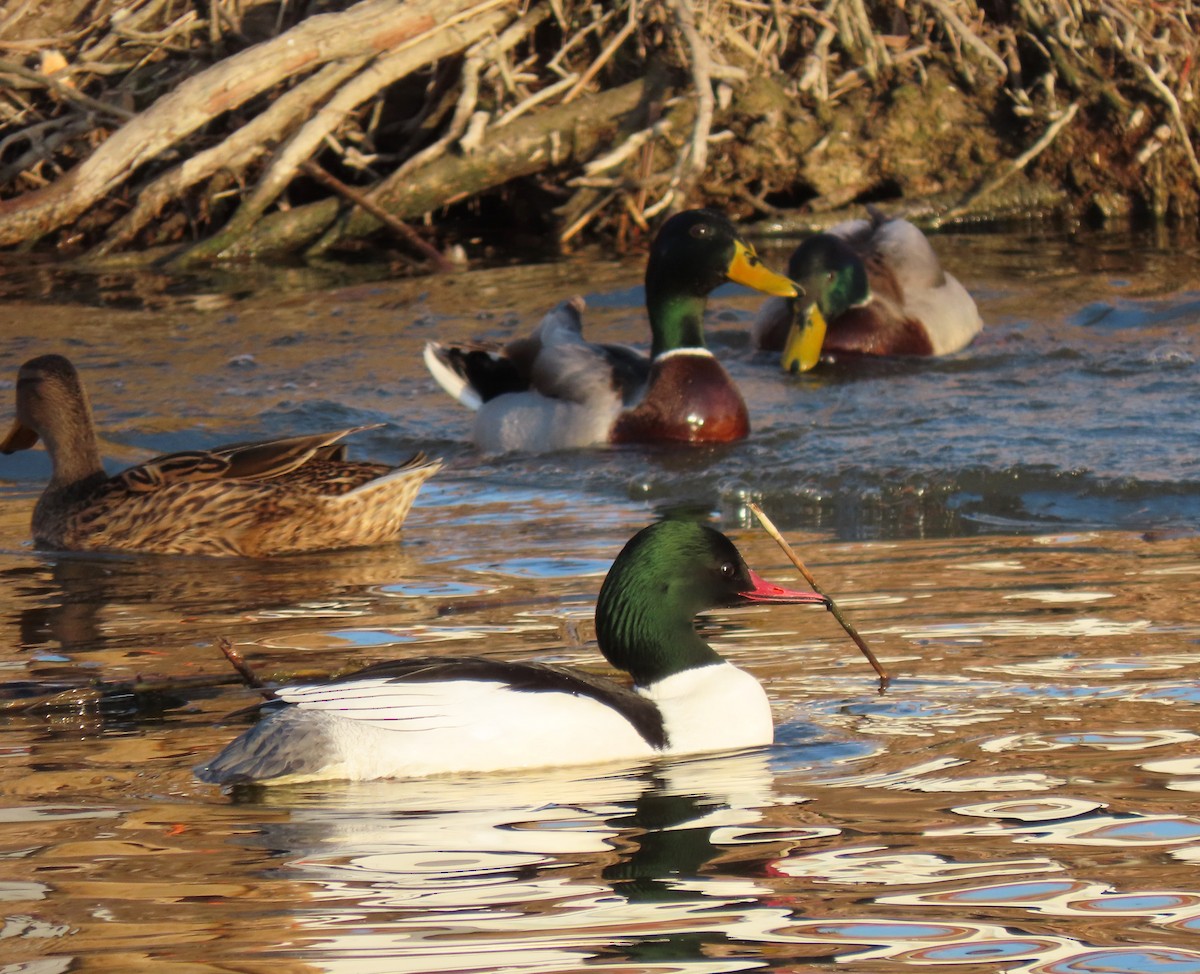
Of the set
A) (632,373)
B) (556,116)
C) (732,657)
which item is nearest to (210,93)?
(556,116)

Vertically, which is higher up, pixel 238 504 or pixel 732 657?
pixel 238 504

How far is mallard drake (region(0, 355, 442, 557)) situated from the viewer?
7.94 m

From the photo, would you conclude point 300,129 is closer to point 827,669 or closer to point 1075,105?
→ point 1075,105

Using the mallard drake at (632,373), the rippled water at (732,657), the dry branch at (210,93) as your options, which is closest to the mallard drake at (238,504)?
the rippled water at (732,657)

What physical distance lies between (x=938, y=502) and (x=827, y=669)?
266cm

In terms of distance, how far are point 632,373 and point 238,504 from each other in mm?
2539

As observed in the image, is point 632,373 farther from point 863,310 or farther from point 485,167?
point 485,167

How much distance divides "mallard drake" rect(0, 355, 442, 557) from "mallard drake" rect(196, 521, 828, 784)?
2868 mm

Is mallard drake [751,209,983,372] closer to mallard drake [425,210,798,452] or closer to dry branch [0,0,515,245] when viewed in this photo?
mallard drake [425,210,798,452]

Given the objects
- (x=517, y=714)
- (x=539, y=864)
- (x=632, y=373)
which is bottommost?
(x=539, y=864)

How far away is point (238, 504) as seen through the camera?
7.99 metres

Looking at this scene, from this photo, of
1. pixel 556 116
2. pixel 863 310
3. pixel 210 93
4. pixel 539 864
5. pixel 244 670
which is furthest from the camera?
pixel 556 116

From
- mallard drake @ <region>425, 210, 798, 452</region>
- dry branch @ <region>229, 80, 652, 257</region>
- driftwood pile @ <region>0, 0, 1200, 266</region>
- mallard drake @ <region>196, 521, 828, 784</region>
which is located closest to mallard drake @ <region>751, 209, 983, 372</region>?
mallard drake @ <region>425, 210, 798, 452</region>

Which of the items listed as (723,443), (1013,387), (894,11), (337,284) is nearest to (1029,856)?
(723,443)
